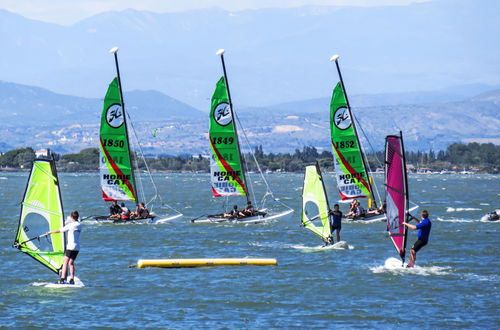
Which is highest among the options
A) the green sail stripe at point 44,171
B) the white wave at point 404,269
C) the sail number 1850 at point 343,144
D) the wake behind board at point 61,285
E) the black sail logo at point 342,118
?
the black sail logo at point 342,118

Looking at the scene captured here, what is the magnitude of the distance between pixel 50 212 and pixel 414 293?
37.5 ft

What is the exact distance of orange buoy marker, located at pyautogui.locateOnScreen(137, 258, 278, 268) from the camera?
35.0 meters

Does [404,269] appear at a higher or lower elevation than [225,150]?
lower

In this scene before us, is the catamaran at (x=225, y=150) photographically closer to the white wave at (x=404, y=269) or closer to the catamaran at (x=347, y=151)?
the catamaran at (x=347, y=151)

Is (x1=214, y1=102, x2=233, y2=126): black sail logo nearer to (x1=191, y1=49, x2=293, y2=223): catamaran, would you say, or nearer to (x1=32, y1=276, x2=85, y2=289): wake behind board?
(x1=191, y1=49, x2=293, y2=223): catamaran

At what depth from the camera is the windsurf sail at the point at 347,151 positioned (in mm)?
57500

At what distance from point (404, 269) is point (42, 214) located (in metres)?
12.8

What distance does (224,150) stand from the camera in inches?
2307

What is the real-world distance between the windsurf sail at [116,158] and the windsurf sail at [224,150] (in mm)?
5192

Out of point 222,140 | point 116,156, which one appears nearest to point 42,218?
point 116,156

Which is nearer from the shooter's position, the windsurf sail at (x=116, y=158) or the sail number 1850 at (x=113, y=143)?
the windsurf sail at (x=116, y=158)

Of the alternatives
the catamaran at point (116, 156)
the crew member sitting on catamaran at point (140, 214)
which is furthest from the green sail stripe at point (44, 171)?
the catamaran at point (116, 156)

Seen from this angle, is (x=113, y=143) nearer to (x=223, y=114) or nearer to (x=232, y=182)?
(x=223, y=114)

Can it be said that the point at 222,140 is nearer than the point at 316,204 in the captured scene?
No
